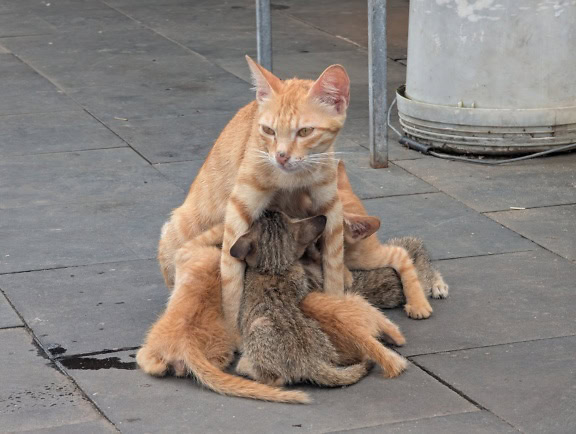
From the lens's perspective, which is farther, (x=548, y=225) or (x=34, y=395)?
(x=548, y=225)

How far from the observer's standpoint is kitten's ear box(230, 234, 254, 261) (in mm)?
5777

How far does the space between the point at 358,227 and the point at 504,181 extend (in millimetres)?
2801

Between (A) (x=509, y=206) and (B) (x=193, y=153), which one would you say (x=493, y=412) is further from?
(B) (x=193, y=153)

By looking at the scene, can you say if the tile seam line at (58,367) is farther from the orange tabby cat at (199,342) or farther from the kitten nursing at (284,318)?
the kitten nursing at (284,318)

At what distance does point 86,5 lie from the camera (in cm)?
1577

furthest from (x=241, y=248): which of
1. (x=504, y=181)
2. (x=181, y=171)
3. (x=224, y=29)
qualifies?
(x=224, y=29)

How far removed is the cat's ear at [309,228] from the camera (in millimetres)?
5914

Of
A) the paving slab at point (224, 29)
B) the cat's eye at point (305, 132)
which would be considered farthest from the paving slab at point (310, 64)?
the cat's eye at point (305, 132)

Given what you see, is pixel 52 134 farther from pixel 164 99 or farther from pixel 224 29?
pixel 224 29

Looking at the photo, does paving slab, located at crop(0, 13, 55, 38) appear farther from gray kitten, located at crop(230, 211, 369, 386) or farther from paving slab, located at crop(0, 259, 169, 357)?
gray kitten, located at crop(230, 211, 369, 386)

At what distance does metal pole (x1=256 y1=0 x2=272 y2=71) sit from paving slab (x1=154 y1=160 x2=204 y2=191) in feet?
3.53

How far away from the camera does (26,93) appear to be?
37.3 feet

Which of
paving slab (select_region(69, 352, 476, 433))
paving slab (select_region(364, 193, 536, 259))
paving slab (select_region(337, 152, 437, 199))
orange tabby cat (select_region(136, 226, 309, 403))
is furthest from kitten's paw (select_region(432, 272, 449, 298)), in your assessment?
paving slab (select_region(337, 152, 437, 199))

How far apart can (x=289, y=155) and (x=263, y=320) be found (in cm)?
85
